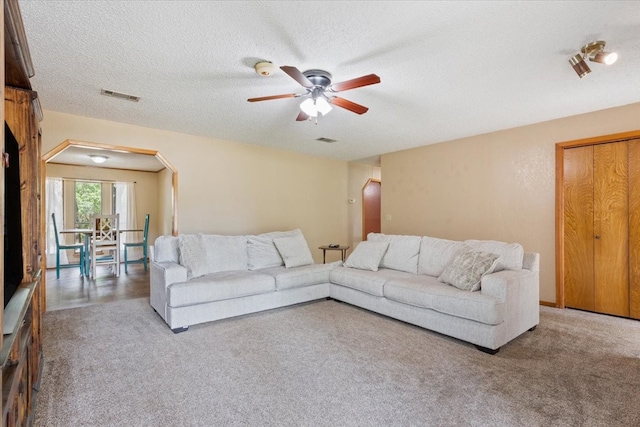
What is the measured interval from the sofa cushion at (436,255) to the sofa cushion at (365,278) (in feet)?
0.71

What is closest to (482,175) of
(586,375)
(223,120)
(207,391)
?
(586,375)

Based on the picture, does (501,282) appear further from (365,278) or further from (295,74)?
(295,74)

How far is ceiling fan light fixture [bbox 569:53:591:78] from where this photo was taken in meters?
2.41

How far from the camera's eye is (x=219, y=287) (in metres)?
3.34

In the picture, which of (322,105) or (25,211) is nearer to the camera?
(25,211)

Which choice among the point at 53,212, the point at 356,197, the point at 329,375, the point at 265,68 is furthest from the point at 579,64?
the point at 53,212

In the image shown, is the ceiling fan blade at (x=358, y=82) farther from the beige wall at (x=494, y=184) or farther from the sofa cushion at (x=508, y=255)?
the beige wall at (x=494, y=184)

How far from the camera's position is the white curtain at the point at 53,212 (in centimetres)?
694

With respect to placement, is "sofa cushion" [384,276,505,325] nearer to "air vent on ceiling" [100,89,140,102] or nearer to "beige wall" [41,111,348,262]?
"beige wall" [41,111,348,262]

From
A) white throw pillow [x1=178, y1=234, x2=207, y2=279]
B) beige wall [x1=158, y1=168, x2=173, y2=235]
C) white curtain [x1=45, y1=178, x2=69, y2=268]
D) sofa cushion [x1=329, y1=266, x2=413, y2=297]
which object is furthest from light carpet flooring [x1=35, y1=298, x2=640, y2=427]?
white curtain [x1=45, y1=178, x2=69, y2=268]

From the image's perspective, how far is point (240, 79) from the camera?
2898mm

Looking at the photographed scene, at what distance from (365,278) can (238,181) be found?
2845 mm

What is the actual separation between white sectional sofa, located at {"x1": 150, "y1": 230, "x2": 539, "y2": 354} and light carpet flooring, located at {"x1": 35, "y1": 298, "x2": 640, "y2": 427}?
0.57ft

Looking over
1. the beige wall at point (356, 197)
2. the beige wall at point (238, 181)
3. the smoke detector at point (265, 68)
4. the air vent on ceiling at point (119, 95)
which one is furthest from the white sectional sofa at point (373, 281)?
the beige wall at point (356, 197)
